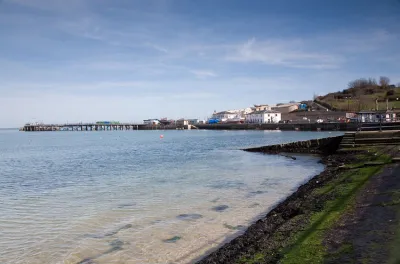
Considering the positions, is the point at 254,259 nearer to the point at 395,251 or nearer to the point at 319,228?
the point at 319,228

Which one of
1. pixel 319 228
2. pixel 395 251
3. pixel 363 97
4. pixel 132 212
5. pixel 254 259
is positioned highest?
pixel 363 97

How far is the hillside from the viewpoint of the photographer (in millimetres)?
131075

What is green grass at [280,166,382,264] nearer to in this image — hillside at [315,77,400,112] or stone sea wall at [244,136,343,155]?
stone sea wall at [244,136,343,155]

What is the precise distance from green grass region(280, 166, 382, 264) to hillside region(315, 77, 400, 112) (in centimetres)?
12166

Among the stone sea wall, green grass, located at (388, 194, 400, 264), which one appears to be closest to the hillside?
the stone sea wall

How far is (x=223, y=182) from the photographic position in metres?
19.8

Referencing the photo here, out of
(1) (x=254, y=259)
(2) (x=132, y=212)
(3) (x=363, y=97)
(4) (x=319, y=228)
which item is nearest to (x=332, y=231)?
(4) (x=319, y=228)

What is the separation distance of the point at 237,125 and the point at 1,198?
119157 mm

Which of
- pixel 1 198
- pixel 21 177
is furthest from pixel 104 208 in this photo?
pixel 21 177

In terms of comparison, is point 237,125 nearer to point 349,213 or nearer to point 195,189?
point 195,189

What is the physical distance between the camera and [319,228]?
791 centimetres

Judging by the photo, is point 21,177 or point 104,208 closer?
point 104,208

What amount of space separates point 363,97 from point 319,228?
157723mm

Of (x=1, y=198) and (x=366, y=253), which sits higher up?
(x=366, y=253)
